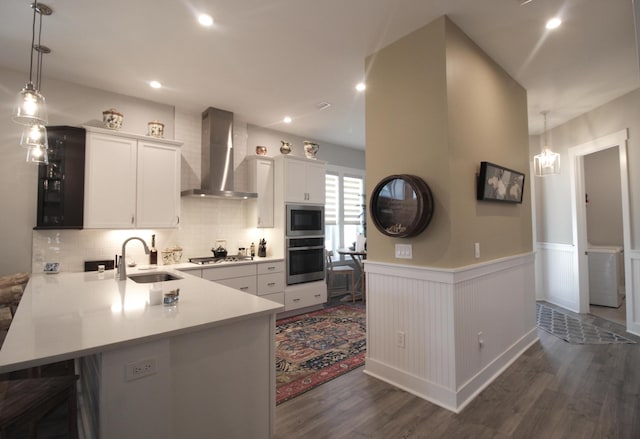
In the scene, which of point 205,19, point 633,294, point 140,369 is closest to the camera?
point 140,369

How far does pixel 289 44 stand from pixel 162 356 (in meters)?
2.59

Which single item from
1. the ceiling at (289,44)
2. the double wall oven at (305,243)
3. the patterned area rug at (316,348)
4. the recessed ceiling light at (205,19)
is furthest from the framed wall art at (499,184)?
the double wall oven at (305,243)

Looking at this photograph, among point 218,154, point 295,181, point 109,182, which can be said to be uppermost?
point 218,154

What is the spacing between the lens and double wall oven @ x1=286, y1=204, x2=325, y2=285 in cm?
463

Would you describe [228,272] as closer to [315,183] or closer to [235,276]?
[235,276]

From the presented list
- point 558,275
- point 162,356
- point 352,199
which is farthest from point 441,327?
point 352,199

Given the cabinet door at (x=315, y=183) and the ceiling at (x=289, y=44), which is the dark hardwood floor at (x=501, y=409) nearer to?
the cabinet door at (x=315, y=183)

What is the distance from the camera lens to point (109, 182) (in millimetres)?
3400

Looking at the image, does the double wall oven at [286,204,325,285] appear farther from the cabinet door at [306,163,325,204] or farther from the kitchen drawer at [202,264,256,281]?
the kitchen drawer at [202,264,256,281]

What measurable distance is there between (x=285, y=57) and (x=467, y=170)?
77.0 inches

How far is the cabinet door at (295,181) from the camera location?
466 centimetres

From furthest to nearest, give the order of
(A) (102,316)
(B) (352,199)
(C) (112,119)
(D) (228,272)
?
(B) (352,199) → (D) (228,272) → (C) (112,119) → (A) (102,316)

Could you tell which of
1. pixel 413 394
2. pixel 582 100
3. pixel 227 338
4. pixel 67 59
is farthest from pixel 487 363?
pixel 67 59

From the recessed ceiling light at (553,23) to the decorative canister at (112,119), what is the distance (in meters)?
4.20
